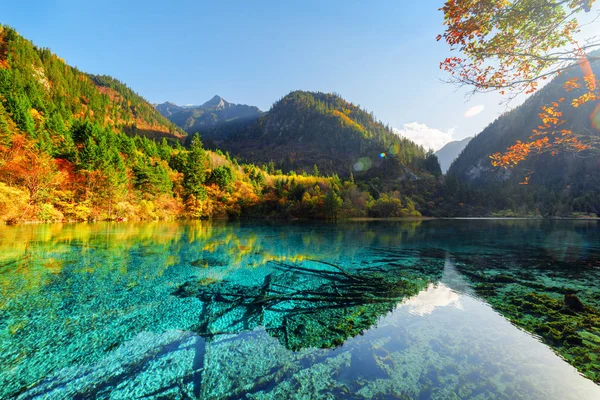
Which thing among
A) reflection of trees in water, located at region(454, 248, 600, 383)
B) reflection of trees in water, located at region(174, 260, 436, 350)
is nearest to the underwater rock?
reflection of trees in water, located at region(454, 248, 600, 383)

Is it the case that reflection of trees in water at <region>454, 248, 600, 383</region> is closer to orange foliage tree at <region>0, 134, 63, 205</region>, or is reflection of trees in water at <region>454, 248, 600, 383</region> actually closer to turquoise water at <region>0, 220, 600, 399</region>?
turquoise water at <region>0, 220, 600, 399</region>

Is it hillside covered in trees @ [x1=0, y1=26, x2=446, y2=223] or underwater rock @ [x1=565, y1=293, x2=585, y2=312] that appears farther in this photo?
hillside covered in trees @ [x1=0, y1=26, x2=446, y2=223]

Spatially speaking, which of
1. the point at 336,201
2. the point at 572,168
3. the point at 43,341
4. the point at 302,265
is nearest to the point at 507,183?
the point at 572,168

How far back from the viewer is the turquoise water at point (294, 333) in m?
4.43

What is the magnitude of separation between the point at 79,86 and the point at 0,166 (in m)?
136

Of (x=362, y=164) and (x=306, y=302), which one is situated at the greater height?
(x=362, y=164)

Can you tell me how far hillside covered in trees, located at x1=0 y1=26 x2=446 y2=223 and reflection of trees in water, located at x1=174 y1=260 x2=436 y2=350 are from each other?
1451 inches

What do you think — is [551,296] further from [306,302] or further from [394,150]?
[394,150]

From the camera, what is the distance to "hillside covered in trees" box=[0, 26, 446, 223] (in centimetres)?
3422

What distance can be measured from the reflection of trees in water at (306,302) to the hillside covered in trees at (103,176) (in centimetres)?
3687

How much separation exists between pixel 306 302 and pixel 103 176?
166 ft

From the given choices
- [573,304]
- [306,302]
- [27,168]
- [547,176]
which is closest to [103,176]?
[27,168]

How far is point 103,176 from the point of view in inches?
1730

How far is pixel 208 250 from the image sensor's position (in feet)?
63.0
